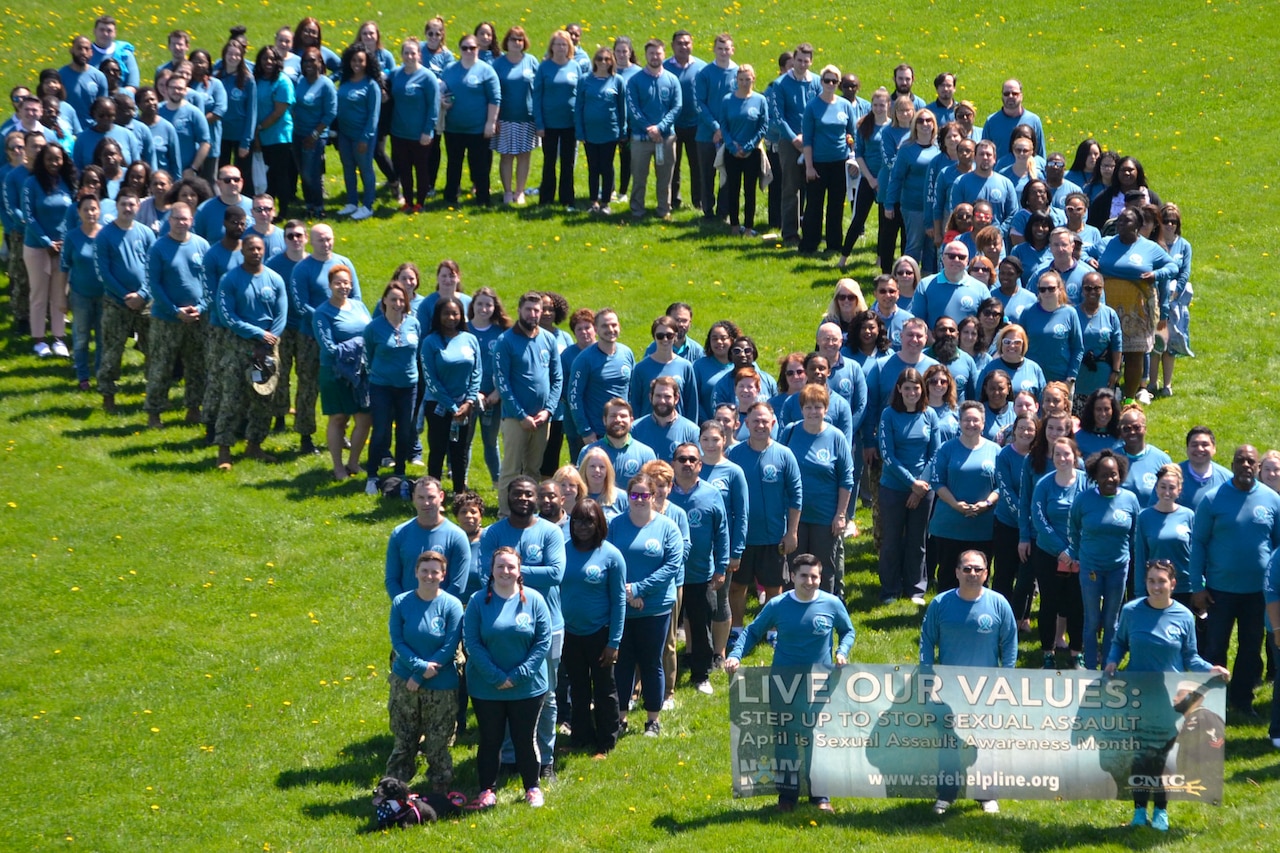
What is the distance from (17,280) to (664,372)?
8899mm

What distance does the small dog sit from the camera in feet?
39.2

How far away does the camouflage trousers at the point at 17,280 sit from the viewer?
67.2 ft

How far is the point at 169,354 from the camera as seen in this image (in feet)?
60.1

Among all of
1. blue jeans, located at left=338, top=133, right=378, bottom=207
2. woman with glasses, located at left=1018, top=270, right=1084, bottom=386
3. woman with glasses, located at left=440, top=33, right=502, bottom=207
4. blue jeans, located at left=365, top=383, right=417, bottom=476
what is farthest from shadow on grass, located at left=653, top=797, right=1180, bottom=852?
blue jeans, located at left=338, top=133, right=378, bottom=207

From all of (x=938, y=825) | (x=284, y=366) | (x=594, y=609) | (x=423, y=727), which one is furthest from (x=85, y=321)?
(x=938, y=825)

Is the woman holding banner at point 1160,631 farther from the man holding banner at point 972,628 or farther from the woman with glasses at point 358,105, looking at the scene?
the woman with glasses at point 358,105

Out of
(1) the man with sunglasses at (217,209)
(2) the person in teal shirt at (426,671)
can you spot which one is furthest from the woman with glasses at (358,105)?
(2) the person in teal shirt at (426,671)

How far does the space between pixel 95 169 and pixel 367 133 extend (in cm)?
493

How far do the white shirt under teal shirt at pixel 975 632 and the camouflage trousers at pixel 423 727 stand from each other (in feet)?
11.0

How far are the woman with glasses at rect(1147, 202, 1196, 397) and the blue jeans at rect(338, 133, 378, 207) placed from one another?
10353 millimetres

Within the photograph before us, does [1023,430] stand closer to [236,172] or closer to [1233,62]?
[236,172]

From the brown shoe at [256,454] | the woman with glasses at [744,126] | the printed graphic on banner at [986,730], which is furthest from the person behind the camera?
the woman with glasses at [744,126]

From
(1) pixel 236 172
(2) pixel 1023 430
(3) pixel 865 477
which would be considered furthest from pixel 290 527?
(2) pixel 1023 430

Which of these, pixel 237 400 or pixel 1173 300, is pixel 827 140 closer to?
pixel 1173 300
